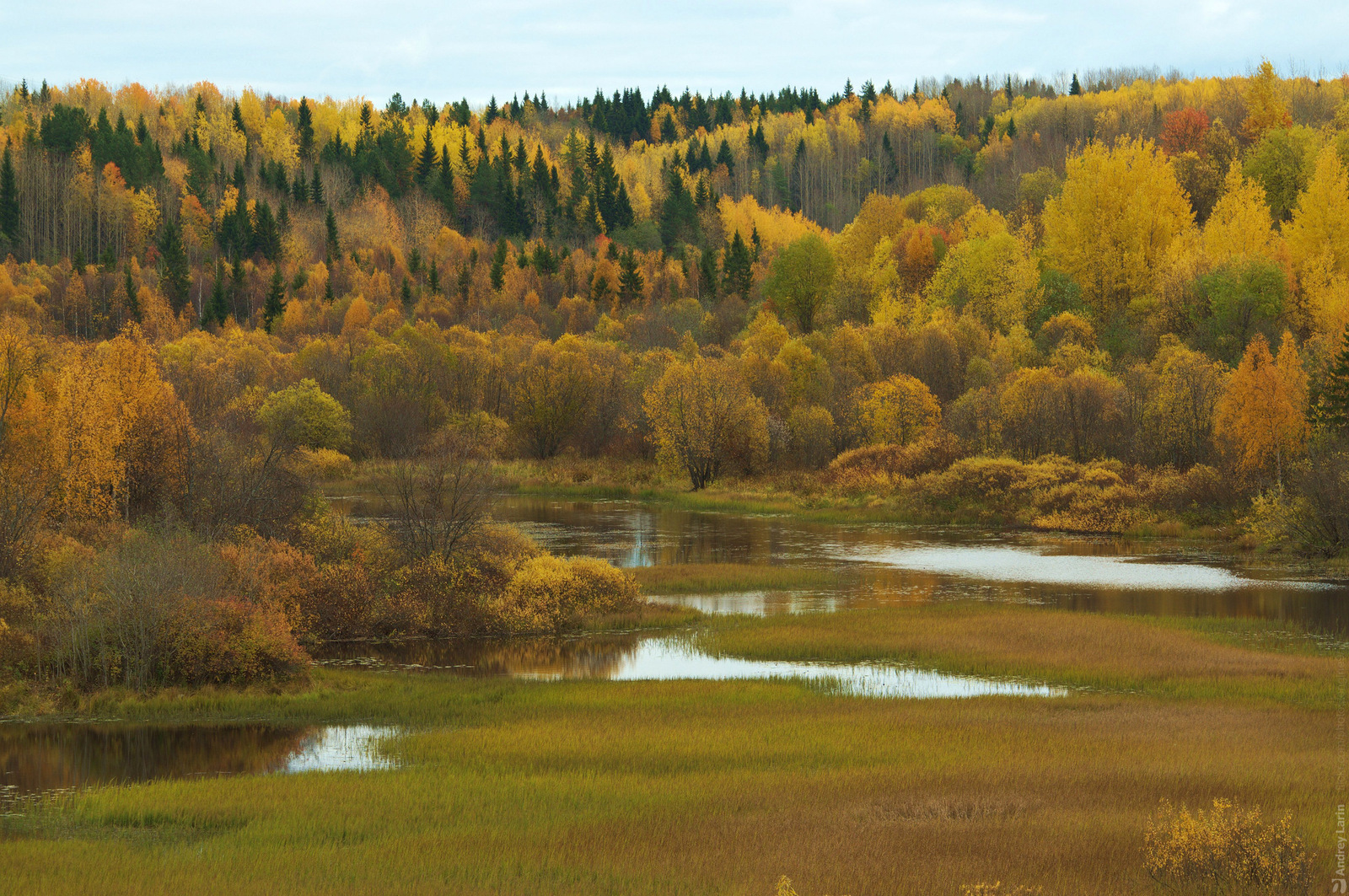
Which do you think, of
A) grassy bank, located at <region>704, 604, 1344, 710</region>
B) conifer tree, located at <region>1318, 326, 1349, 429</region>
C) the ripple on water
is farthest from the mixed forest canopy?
grassy bank, located at <region>704, 604, 1344, 710</region>

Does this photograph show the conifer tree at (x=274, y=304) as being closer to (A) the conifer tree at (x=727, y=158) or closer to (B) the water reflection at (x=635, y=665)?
(A) the conifer tree at (x=727, y=158)

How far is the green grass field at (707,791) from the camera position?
12484mm

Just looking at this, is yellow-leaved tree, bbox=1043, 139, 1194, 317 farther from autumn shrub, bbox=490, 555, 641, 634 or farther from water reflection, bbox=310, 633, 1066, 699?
water reflection, bbox=310, 633, 1066, 699

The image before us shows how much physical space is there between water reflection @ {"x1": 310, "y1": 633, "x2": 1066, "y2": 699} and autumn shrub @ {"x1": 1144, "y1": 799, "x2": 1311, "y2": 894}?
1176 cm

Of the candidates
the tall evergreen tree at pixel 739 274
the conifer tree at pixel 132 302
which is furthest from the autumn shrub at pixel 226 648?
the conifer tree at pixel 132 302

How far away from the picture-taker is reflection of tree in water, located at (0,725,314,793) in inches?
722

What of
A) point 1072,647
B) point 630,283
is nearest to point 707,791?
point 1072,647

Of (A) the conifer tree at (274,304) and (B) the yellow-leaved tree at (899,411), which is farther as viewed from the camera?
(A) the conifer tree at (274,304)

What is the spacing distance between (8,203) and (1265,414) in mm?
143205

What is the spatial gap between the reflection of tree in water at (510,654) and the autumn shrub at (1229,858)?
16102 millimetres

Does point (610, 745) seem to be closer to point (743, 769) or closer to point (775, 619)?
point (743, 769)

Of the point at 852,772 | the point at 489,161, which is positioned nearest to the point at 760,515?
the point at 852,772

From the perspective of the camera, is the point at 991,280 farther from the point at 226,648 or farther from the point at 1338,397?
the point at 226,648

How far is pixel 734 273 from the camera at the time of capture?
420 feet
